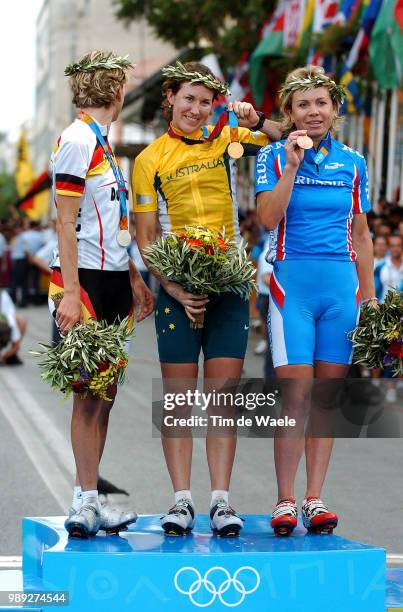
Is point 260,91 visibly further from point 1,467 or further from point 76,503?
point 76,503

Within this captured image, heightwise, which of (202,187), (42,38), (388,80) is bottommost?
(202,187)

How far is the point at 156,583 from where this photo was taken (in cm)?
516

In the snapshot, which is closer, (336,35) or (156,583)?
(156,583)

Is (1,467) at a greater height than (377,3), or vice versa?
(377,3)

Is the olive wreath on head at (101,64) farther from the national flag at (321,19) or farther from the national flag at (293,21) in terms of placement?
the national flag at (293,21)

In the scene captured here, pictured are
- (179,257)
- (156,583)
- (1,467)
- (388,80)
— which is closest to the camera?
(156,583)

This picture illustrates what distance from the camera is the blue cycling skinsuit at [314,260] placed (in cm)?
589

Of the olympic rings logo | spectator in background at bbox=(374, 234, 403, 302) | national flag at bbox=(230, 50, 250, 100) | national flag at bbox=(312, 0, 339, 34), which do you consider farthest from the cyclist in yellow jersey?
national flag at bbox=(230, 50, 250, 100)

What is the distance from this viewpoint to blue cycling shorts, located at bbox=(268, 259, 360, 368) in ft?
19.4

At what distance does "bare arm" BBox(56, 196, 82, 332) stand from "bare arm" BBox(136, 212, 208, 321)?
0.35 metres

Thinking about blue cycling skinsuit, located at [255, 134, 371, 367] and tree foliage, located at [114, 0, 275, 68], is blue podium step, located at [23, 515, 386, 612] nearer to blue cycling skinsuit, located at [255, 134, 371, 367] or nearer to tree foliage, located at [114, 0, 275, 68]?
blue cycling skinsuit, located at [255, 134, 371, 367]

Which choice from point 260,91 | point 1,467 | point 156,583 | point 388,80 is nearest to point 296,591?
point 156,583

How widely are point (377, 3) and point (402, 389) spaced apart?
1470cm

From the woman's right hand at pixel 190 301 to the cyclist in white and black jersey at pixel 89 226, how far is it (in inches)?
13.4
